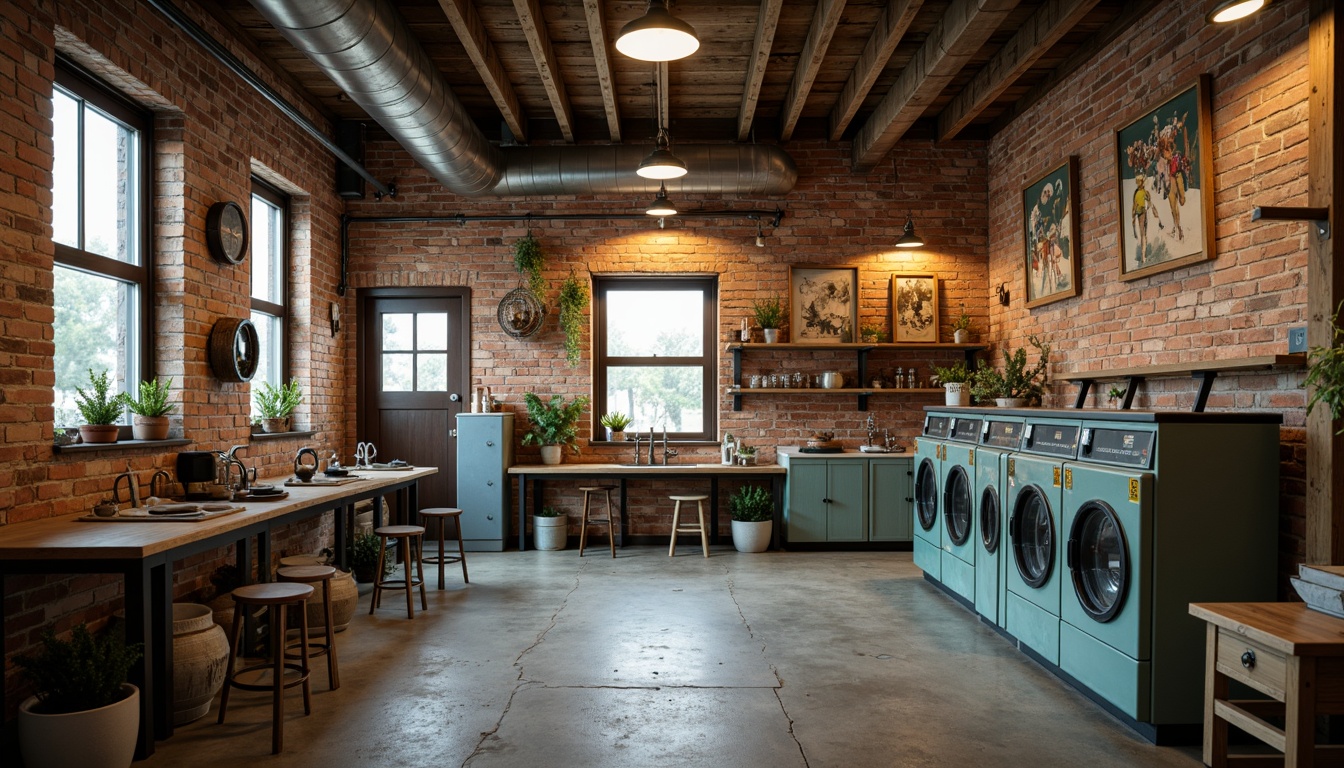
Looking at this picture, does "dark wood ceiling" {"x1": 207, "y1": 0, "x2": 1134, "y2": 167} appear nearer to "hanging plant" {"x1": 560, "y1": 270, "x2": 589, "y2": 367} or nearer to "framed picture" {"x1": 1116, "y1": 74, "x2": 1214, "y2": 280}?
"framed picture" {"x1": 1116, "y1": 74, "x2": 1214, "y2": 280}

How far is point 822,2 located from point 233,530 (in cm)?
431

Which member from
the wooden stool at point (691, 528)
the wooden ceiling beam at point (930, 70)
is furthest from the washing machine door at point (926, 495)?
the wooden ceiling beam at point (930, 70)

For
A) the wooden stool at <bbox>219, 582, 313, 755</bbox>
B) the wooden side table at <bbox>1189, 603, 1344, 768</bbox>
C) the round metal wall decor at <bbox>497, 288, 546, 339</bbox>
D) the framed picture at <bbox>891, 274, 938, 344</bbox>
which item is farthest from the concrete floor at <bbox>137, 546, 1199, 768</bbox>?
the framed picture at <bbox>891, 274, 938, 344</bbox>

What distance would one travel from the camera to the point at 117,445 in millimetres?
4141

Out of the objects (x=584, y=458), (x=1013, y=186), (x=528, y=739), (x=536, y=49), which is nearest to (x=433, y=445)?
(x=584, y=458)

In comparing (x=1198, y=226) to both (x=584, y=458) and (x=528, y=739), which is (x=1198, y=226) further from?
(x=584, y=458)

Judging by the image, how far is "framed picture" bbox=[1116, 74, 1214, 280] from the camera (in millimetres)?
→ 4277

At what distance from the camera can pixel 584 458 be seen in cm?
776

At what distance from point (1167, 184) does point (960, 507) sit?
7.33 feet

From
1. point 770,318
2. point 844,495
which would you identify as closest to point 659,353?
point 770,318

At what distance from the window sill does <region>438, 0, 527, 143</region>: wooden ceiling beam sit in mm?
2859

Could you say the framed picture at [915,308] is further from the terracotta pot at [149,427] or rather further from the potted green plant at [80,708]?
the potted green plant at [80,708]

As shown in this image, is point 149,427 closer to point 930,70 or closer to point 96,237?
point 96,237

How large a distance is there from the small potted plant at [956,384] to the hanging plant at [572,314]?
3.24 metres
